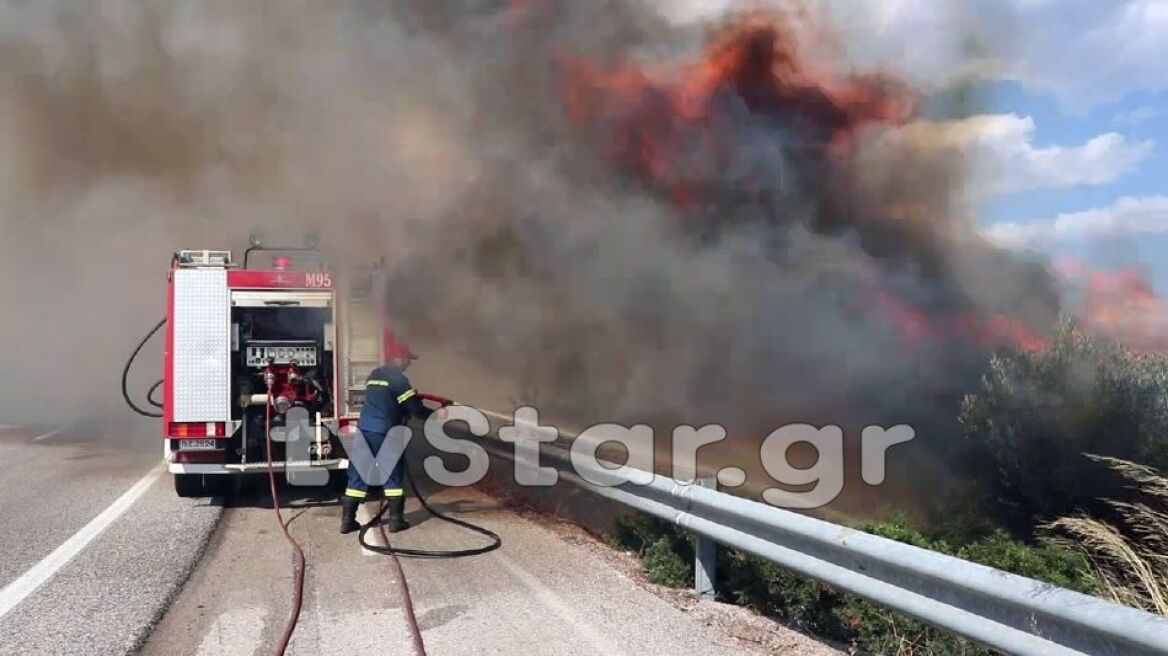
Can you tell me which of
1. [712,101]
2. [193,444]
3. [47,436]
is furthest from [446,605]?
[47,436]

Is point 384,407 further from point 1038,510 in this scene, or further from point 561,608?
point 1038,510

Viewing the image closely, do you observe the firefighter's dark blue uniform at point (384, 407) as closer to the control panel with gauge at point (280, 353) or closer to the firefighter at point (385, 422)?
the firefighter at point (385, 422)

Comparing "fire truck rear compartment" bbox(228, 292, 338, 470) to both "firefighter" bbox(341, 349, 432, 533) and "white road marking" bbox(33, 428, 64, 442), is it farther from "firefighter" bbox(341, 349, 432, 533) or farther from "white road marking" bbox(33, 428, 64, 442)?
"white road marking" bbox(33, 428, 64, 442)

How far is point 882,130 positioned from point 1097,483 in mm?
5370

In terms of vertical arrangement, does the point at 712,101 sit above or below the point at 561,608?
above

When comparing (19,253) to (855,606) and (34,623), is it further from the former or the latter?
(855,606)

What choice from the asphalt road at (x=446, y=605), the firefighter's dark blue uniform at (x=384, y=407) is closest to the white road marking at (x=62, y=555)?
the asphalt road at (x=446, y=605)

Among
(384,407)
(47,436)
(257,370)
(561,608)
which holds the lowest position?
(47,436)

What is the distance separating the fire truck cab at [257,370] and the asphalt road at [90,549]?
643mm

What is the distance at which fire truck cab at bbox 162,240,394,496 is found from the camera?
27.8 ft

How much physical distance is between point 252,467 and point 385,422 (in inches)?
76.7

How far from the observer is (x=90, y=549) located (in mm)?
6562

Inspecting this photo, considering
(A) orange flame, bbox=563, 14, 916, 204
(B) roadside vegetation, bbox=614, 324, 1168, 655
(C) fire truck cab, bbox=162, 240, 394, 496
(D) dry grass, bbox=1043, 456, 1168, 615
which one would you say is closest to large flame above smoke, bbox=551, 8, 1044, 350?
(A) orange flame, bbox=563, 14, 916, 204

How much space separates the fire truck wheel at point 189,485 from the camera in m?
8.63
